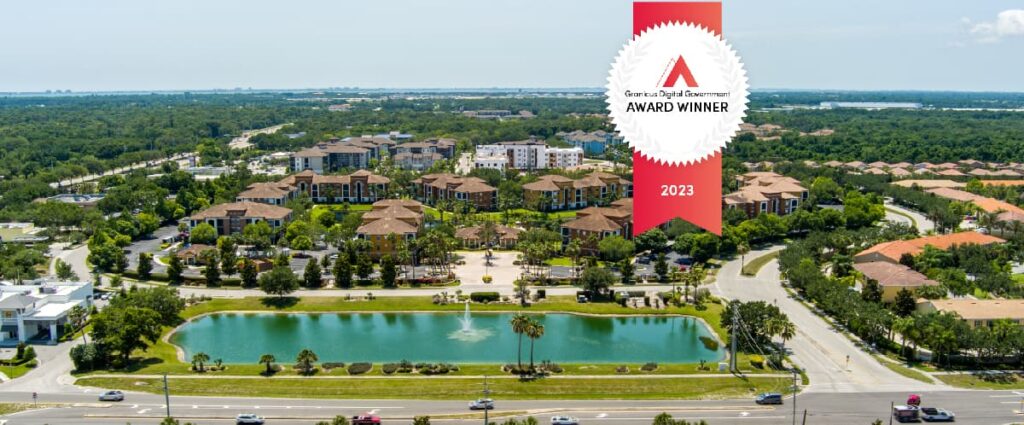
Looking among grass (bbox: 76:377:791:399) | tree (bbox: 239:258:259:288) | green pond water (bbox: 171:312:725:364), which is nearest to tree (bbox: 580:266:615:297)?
green pond water (bbox: 171:312:725:364)

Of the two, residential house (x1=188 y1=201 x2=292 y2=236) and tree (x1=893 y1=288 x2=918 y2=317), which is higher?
residential house (x1=188 y1=201 x2=292 y2=236)

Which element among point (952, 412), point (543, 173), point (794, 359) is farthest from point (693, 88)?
point (543, 173)

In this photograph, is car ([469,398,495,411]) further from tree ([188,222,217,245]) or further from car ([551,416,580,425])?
tree ([188,222,217,245])

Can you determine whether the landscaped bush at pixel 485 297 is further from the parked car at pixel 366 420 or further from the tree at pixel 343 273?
the parked car at pixel 366 420

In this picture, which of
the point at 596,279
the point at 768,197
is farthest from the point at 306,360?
the point at 768,197

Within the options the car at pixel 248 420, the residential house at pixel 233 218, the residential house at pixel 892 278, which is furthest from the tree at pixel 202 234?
the residential house at pixel 892 278
